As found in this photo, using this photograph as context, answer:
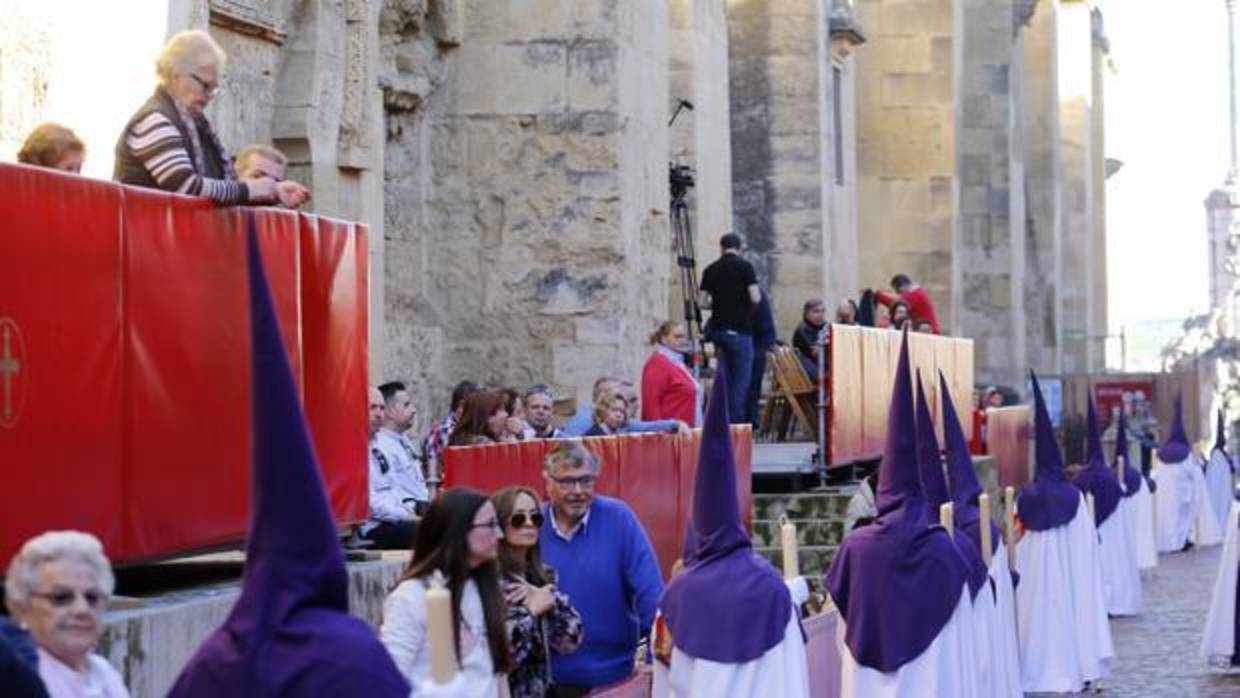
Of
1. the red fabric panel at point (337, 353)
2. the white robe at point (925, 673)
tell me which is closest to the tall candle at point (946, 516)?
the white robe at point (925, 673)

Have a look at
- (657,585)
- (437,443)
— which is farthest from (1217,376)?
(657,585)

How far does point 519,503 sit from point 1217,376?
50598 mm

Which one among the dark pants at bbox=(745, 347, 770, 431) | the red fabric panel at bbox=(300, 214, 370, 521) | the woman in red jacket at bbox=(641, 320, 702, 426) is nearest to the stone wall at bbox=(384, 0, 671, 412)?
the woman in red jacket at bbox=(641, 320, 702, 426)

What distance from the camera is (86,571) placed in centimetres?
562

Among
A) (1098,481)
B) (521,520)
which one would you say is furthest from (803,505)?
(521,520)

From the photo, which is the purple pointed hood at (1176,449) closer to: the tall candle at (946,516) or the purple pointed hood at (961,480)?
the purple pointed hood at (961,480)

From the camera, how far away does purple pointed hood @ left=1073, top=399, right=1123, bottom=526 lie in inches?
934

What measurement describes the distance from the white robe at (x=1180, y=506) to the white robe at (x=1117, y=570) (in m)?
9.42

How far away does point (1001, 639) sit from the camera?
1436cm

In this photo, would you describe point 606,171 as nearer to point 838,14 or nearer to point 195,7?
point 195,7

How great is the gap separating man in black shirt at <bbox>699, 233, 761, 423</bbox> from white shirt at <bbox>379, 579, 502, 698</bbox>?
42.3 ft

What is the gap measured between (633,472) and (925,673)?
2.44 meters

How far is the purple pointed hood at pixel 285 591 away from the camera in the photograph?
529cm

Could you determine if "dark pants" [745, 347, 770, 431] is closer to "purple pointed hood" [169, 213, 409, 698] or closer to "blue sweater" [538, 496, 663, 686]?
"blue sweater" [538, 496, 663, 686]
